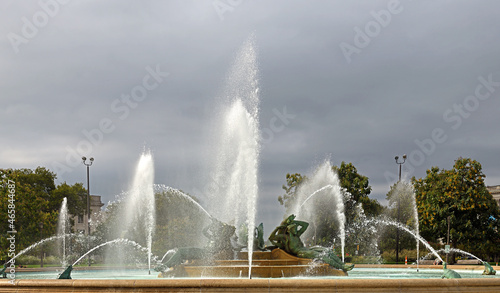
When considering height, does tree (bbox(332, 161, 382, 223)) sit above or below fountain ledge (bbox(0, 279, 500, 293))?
above

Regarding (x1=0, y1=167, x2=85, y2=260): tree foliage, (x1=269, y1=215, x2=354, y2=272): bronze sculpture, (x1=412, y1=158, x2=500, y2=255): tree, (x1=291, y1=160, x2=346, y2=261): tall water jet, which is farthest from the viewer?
(x1=0, y1=167, x2=85, y2=260): tree foliage

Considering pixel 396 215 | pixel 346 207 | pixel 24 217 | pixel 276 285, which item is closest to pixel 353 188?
pixel 346 207

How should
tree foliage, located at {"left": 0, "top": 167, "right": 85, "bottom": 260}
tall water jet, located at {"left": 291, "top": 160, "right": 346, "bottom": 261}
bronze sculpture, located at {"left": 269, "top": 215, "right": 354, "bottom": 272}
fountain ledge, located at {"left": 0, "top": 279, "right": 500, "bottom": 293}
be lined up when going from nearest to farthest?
fountain ledge, located at {"left": 0, "top": 279, "right": 500, "bottom": 293}
bronze sculpture, located at {"left": 269, "top": 215, "right": 354, "bottom": 272}
tall water jet, located at {"left": 291, "top": 160, "right": 346, "bottom": 261}
tree foliage, located at {"left": 0, "top": 167, "right": 85, "bottom": 260}

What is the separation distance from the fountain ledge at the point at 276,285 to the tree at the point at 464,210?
96.9 ft

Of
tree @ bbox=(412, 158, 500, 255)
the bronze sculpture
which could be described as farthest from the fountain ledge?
tree @ bbox=(412, 158, 500, 255)

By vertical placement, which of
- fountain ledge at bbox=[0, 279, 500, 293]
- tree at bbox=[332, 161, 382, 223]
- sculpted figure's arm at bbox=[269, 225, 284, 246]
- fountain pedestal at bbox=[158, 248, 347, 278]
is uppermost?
tree at bbox=[332, 161, 382, 223]

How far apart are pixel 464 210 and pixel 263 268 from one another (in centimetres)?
2810

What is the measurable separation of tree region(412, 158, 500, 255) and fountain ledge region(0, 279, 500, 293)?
29.5 meters

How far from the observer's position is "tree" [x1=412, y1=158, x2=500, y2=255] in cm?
3831

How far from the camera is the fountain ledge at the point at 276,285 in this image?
1025 centimetres

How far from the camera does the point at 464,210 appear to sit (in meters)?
38.8

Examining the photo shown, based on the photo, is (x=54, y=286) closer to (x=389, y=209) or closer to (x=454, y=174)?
(x=454, y=174)

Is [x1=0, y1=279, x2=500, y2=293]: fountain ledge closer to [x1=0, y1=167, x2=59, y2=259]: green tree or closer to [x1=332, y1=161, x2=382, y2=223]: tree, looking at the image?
[x1=332, y1=161, x2=382, y2=223]: tree

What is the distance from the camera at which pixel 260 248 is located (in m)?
17.5
